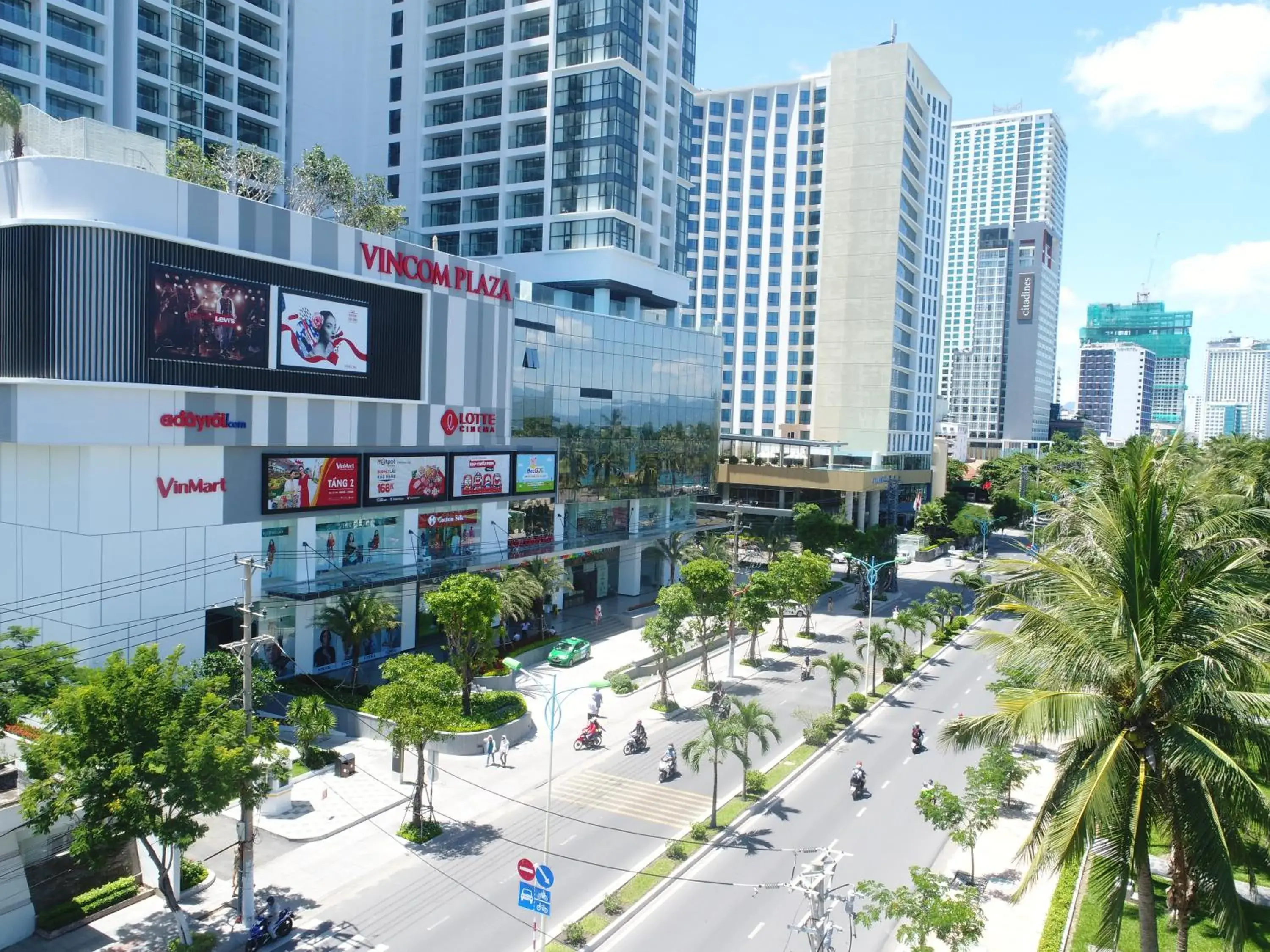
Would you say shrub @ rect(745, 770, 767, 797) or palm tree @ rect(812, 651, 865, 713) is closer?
shrub @ rect(745, 770, 767, 797)

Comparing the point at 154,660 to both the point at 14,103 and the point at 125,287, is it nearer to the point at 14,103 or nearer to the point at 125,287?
the point at 125,287

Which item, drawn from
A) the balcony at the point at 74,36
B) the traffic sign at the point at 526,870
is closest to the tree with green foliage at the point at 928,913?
the traffic sign at the point at 526,870

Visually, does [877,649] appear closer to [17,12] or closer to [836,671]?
[836,671]

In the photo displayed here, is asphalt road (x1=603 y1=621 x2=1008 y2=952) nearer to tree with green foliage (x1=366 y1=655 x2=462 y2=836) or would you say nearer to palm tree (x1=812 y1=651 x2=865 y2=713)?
palm tree (x1=812 y1=651 x2=865 y2=713)

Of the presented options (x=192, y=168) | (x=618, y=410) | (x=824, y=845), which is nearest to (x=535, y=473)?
(x=618, y=410)

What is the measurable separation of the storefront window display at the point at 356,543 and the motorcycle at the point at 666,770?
21.8 metres

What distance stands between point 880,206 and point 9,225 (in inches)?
3854

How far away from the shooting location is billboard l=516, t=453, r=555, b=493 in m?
59.8

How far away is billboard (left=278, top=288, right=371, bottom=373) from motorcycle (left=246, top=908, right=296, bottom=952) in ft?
88.0

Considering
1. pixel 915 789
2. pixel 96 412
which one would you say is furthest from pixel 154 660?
pixel 915 789

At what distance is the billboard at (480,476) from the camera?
2157 inches

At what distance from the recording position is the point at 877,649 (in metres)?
50.0

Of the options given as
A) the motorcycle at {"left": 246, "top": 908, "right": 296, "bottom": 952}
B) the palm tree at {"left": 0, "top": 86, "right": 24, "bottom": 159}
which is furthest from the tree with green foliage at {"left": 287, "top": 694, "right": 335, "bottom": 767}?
the palm tree at {"left": 0, "top": 86, "right": 24, "bottom": 159}

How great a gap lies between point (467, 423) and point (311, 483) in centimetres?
1199
